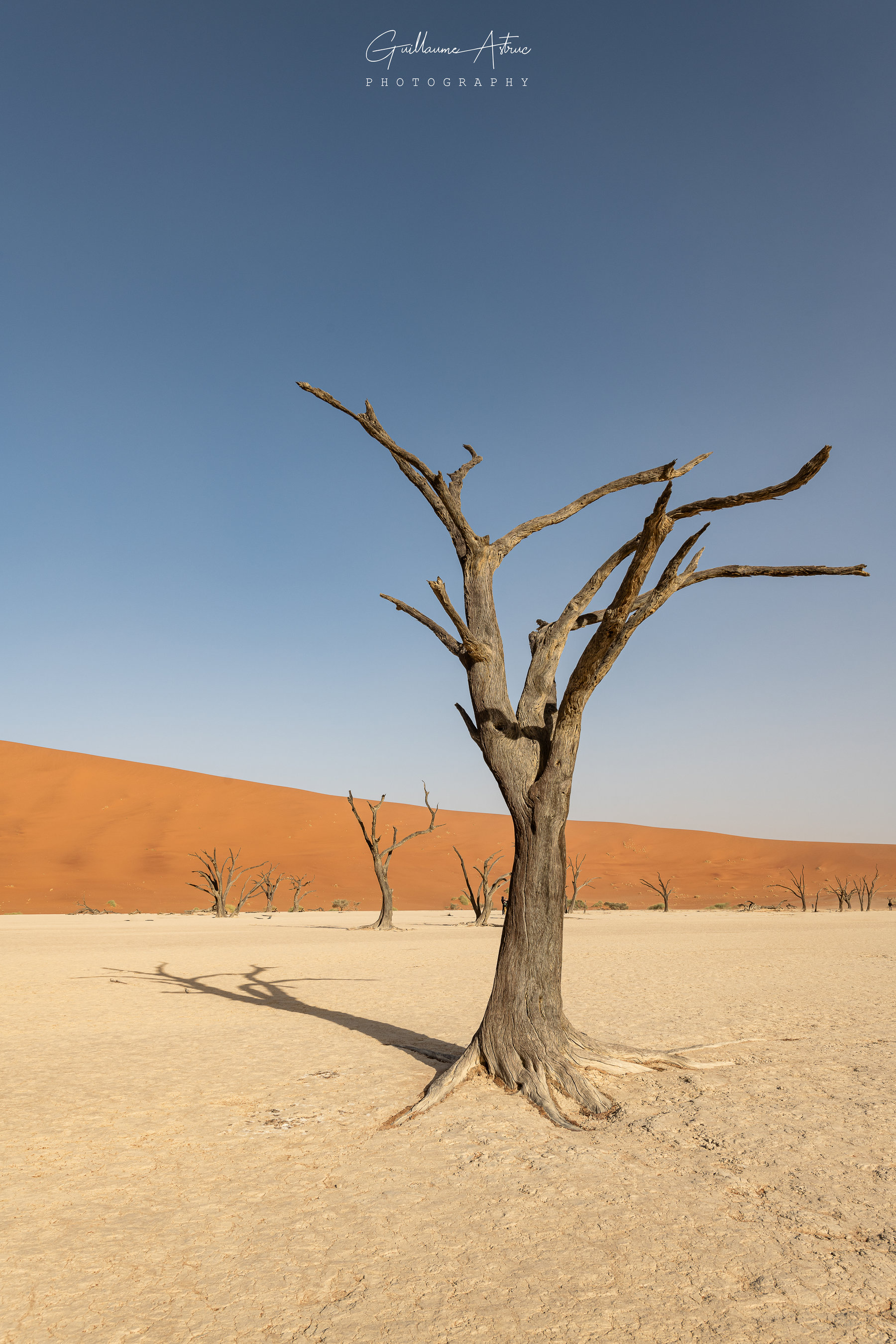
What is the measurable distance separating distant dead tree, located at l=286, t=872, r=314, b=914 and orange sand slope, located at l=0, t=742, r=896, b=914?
56 centimetres

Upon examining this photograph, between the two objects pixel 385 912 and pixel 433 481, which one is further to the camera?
pixel 385 912

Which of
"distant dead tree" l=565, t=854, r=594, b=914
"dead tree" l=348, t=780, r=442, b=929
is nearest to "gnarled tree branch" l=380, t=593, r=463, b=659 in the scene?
"dead tree" l=348, t=780, r=442, b=929

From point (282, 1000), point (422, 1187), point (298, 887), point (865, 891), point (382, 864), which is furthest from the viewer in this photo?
point (865, 891)

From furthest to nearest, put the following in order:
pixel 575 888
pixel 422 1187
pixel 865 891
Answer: pixel 865 891
pixel 575 888
pixel 422 1187

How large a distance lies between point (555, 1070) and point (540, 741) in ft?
7.84

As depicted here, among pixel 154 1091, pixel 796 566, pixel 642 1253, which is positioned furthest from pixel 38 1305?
pixel 796 566

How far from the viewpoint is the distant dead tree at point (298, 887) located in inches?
1265

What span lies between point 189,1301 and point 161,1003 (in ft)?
25.9

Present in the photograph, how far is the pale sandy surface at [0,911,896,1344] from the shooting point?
3.13 meters

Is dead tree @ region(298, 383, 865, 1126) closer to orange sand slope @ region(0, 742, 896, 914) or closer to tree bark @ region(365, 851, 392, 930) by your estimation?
tree bark @ region(365, 851, 392, 930)

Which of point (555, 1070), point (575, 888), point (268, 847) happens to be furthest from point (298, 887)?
point (555, 1070)

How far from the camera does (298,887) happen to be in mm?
35844

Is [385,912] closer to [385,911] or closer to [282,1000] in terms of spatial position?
[385,911]

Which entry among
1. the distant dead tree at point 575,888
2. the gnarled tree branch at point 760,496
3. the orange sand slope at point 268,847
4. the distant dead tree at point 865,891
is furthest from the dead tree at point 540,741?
the orange sand slope at point 268,847
